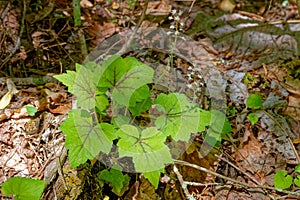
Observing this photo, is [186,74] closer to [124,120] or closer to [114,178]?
[124,120]

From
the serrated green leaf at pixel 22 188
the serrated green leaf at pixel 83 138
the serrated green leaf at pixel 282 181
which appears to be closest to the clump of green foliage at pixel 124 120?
the serrated green leaf at pixel 83 138

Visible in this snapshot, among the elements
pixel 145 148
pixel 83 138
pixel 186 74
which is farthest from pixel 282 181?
pixel 83 138

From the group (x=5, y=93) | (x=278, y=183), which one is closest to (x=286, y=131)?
(x=278, y=183)

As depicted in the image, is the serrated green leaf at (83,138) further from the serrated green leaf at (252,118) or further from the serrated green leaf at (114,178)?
the serrated green leaf at (252,118)

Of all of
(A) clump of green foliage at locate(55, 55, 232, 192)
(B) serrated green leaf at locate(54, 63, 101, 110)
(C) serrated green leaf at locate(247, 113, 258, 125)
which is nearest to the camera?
(A) clump of green foliage at locate(55, 55, 232, 192)

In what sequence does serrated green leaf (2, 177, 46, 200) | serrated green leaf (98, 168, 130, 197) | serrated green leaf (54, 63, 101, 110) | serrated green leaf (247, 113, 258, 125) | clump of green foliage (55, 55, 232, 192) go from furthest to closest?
serrated green leaf (247, 113, 258, 125)
serrated green leaf (98, 168, 130, 197)
serrated green leaf (54, 63, 101, 110)
clump of green foliage (55, 55, 232, 192)
serrated green leaf (2, 177, 46, 200)

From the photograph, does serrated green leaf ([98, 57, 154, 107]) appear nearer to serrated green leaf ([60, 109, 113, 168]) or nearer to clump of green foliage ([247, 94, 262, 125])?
serrated green leaf ([60, 109, 113, 168])

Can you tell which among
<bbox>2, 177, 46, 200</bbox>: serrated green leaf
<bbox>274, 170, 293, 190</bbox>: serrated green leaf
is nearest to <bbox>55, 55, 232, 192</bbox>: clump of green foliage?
<bbox>2, 177, 46, 200</bbox>: serrated green leaf

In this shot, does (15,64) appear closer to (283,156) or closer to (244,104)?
(244,104)
